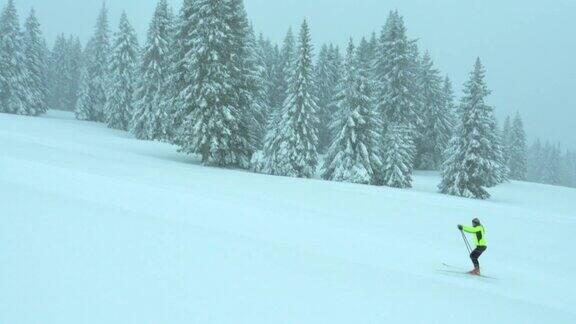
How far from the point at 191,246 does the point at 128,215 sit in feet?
9.54

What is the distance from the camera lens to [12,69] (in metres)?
58.4

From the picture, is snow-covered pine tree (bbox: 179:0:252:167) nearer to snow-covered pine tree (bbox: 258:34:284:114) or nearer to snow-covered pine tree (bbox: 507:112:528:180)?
snow-covered pine tree (bbox: 258:34:284:114)

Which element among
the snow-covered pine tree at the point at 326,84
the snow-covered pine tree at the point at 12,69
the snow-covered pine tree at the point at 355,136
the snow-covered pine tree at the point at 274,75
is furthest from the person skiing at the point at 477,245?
the snow-covered pine tree at the point at 12,69

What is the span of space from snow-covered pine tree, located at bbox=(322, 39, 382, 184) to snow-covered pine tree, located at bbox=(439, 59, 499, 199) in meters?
5.88

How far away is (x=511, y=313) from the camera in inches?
369

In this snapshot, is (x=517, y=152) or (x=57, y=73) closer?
(x=517, y=152)

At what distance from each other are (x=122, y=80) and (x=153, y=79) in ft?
36.0

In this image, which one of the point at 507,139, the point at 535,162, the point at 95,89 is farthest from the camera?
the point at 535,162

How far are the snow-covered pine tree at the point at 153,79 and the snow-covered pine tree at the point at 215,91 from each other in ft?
50.6

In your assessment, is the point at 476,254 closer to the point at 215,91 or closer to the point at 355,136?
the point at 215,91

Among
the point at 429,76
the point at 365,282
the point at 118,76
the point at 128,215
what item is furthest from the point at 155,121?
the point at 365,282

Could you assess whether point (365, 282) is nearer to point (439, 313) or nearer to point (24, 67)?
point (439, 313)

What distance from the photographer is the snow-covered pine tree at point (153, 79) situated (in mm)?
46250

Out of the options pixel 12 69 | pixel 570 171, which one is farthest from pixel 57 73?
pixel 570 171
